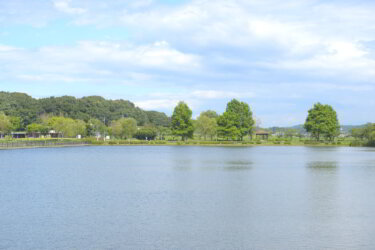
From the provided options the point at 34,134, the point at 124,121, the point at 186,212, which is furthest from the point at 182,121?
the point at 186,212

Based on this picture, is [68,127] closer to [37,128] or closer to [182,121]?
[37,128]

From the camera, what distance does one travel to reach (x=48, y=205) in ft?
82.5

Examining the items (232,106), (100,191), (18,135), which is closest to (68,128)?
(18,135)

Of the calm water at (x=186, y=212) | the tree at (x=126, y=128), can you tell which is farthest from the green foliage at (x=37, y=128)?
the calm water at (x=186, y=212)

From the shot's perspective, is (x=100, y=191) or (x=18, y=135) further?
(x=18, y=135)

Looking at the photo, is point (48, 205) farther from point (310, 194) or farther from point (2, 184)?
point (310, 194)

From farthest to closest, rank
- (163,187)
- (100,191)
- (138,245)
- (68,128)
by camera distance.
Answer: (68,128), (163,187), (100,191), (138,245)

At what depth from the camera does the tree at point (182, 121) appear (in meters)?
128

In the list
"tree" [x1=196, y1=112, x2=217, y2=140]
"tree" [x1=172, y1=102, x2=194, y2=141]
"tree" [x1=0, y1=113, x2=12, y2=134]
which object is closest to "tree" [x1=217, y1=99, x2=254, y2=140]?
"tree" [x1=172, y1=102, x2=194, y2=141]

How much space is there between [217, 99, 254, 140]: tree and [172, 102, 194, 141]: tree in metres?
9.77

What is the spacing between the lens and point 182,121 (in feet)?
420

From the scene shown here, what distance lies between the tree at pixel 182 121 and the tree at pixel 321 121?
32208 mm

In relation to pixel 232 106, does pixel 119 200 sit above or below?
below

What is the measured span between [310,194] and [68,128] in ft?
400
